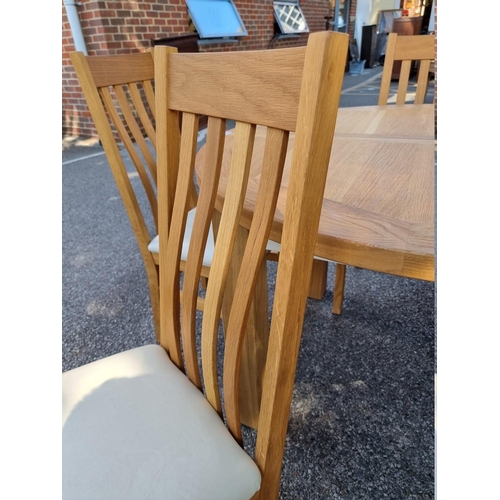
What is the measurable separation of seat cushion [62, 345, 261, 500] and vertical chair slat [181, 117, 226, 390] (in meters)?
0.08

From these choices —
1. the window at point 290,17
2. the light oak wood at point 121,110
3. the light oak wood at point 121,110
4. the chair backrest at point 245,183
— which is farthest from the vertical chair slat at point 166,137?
the window at point 290,17

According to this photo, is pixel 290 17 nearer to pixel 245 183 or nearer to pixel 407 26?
pixel 407 26

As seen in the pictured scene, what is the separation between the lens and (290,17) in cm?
609

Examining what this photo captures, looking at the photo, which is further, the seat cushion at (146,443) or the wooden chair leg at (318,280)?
the wooden chair leg at (318,280)

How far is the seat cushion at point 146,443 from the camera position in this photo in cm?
55

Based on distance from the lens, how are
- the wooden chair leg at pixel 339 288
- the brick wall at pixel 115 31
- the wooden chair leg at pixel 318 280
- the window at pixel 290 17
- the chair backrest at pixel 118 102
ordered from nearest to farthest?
the chair backrest at pixel 118 102
the wooden chair leg at pixel 339 288
the wooden chair leg at pixel 318 280
the brick wall at pixel 115 31
the window at pixel 290 17

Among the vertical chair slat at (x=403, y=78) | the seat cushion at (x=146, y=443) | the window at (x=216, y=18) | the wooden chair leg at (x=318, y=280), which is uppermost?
the window at (x=216, y=18)

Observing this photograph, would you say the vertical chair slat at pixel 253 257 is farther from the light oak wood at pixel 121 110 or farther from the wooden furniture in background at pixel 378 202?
the light oak wood at pixel 121 110

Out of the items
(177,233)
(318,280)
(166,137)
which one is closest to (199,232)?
(177,233)

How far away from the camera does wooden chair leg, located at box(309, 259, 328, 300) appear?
5.41 ft

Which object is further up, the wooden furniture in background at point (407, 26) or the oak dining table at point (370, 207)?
the wooden furniture in background at point (407, 26)

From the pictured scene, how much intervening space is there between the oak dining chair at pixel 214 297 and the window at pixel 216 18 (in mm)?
4084

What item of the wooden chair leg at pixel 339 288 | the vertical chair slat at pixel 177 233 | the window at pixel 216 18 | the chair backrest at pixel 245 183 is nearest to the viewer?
the chair backrest at pixel 245 183

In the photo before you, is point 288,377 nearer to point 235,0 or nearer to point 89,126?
point 89,126
